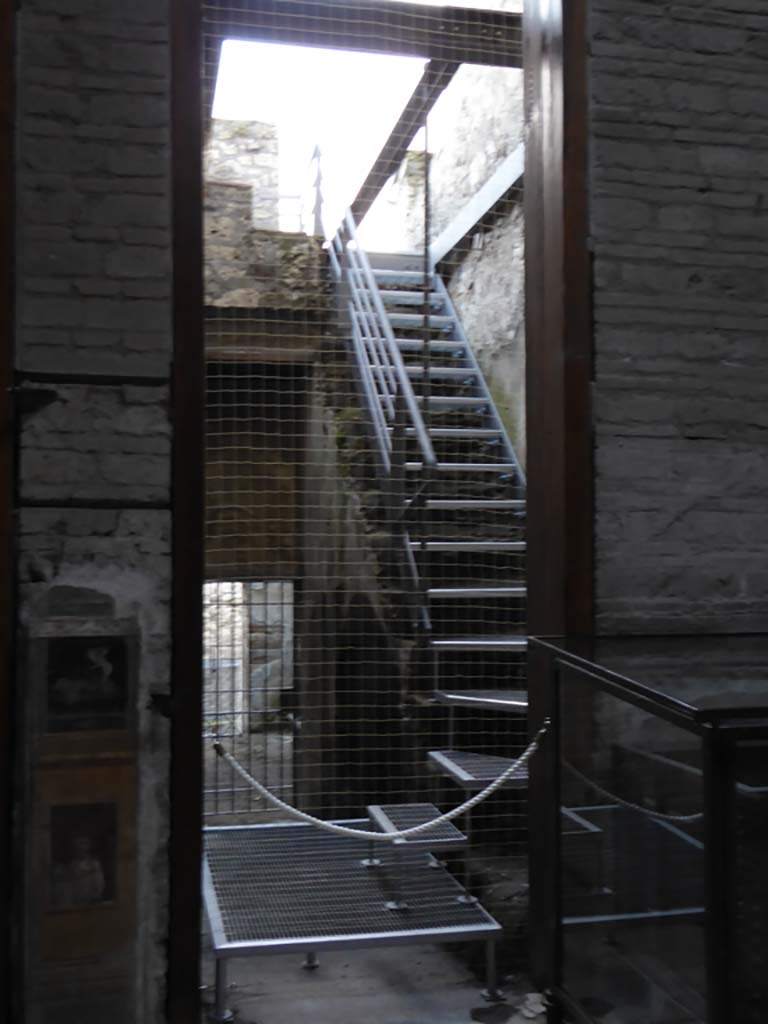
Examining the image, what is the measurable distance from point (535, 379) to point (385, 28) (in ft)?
7.42

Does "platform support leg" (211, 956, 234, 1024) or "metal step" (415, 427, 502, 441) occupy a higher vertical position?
"metal step" (415, 427, 502, 441)

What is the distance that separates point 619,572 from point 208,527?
425 cm

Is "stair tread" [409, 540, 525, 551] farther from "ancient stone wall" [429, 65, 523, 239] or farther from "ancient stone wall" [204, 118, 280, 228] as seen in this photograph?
"ancient stone wall" [204, 118, 280, 228]

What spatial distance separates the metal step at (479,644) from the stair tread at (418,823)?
0.68 metres

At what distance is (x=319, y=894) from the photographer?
3.33 meters

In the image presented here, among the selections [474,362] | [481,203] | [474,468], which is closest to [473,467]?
[474,468]

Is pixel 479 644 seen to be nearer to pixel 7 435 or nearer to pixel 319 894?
pixel 319 894

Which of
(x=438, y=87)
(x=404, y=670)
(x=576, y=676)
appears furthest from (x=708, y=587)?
(x=438, y=87)

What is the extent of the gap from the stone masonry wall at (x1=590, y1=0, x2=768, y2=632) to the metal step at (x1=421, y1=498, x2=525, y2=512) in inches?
74.2

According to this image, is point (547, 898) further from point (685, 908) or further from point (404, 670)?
point (404, 670)

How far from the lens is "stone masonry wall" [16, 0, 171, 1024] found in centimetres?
256

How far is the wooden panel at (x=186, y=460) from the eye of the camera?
→ 103 inches

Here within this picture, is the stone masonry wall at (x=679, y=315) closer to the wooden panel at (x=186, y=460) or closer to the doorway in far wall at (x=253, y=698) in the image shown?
the wooden panel at (x=186, y=460)

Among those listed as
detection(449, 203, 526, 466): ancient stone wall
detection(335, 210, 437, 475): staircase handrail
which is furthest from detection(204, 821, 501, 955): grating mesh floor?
detection(449, 203, 526, 466): ancient stone wall
